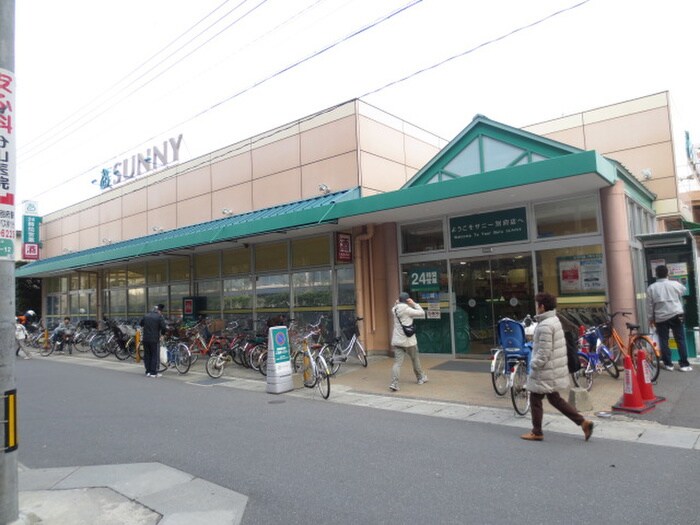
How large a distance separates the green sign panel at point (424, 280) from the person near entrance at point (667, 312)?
15.2 feet

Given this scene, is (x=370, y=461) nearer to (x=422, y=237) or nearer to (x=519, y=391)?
(x=519, y=391)

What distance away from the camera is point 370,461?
17.2ft

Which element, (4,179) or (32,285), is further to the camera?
(32,285)

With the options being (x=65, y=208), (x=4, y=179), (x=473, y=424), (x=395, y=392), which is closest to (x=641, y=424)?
(x=473, y=424)

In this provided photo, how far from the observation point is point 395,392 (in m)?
8.88

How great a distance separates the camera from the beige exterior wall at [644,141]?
1292 cm

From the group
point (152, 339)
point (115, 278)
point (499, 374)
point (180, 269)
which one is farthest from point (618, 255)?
point (115, 278)

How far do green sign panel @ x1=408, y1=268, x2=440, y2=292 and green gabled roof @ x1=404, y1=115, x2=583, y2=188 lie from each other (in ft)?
7.35

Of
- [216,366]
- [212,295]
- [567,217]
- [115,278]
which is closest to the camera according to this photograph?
[567,217]

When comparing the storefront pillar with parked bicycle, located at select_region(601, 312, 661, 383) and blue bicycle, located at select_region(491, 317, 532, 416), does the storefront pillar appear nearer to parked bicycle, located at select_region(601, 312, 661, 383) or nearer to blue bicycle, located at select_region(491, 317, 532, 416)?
parked bicycle, located at select_region(601, 312, 661, 383)

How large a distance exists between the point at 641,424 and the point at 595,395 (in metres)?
1.51

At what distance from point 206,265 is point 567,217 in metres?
12.4

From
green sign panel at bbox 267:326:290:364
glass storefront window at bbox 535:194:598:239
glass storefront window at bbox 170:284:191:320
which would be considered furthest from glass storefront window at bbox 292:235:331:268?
glass storefront window at bbox 170:284:191:320

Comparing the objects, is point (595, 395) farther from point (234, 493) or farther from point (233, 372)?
point (233, 372)
